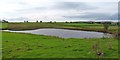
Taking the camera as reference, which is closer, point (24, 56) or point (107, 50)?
point (24, 56)

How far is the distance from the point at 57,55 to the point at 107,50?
6306 millimetres

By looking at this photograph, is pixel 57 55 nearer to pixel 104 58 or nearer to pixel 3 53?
pixel 104 58

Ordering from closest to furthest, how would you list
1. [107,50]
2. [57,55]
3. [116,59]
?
[116,59] → [57,55] → [107,50]

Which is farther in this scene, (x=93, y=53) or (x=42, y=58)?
(x=93, y=53)

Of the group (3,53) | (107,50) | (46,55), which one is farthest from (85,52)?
(3,53)

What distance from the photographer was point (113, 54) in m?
23.8

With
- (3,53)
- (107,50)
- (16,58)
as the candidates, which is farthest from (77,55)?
(3,53)

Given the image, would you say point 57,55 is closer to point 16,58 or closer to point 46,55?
point 46,55

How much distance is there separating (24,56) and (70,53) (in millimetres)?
5085

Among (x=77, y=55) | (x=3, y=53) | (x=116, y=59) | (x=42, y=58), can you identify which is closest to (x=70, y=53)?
(x=77, y=55)

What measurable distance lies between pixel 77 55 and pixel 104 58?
2908mm

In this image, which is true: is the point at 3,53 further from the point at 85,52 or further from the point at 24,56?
the point at 85,52

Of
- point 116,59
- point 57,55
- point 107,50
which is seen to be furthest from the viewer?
point 107,50

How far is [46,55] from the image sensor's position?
23797 mm
